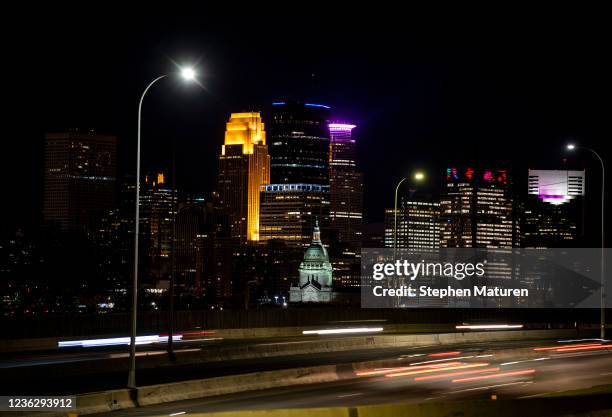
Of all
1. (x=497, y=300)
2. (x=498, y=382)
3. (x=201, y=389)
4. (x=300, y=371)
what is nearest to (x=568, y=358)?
(x=498, y=382)

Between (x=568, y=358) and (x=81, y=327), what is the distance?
24.4m

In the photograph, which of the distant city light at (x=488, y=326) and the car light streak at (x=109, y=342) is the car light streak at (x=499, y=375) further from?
A: the distant city light at (x=488, y=326)

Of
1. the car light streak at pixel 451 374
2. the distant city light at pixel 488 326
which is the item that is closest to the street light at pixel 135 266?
the car light streak at pixel 451 374

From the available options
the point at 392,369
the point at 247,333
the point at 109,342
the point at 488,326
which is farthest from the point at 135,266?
the point at 488,326

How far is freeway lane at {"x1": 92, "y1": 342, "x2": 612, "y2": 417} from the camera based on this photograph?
29281 millimetres

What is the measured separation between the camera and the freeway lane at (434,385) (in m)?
29.3

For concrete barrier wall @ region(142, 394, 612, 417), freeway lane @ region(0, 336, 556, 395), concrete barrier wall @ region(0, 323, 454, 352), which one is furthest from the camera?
concrete barrier wall @ region(0, 323, 454, 352)

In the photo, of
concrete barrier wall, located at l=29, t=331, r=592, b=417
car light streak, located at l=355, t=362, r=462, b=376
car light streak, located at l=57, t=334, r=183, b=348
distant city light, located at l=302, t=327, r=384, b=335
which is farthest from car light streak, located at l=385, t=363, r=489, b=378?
distant city light, located at l=302, t=327, r=384, b=335

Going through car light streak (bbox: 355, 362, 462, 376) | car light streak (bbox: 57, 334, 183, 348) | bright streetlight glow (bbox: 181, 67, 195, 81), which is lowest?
car light streak (bbox: 57, 334, 183, 348)

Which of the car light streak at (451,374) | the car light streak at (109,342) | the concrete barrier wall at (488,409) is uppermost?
the concrete barrier wall at (488,409)

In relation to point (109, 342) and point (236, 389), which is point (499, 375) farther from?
point (109, 342)

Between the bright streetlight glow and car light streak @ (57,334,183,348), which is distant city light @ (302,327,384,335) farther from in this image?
the bright streetlight glow

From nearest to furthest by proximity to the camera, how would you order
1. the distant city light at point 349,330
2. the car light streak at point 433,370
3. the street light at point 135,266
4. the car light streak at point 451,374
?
1. the street light at point 135,266
2. the car light streak at point 451,374
3. the car light streak at point 433,370
4. the distant city light at point 349,330

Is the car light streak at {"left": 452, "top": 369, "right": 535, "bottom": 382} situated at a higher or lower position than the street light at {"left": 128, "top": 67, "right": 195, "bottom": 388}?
lower
